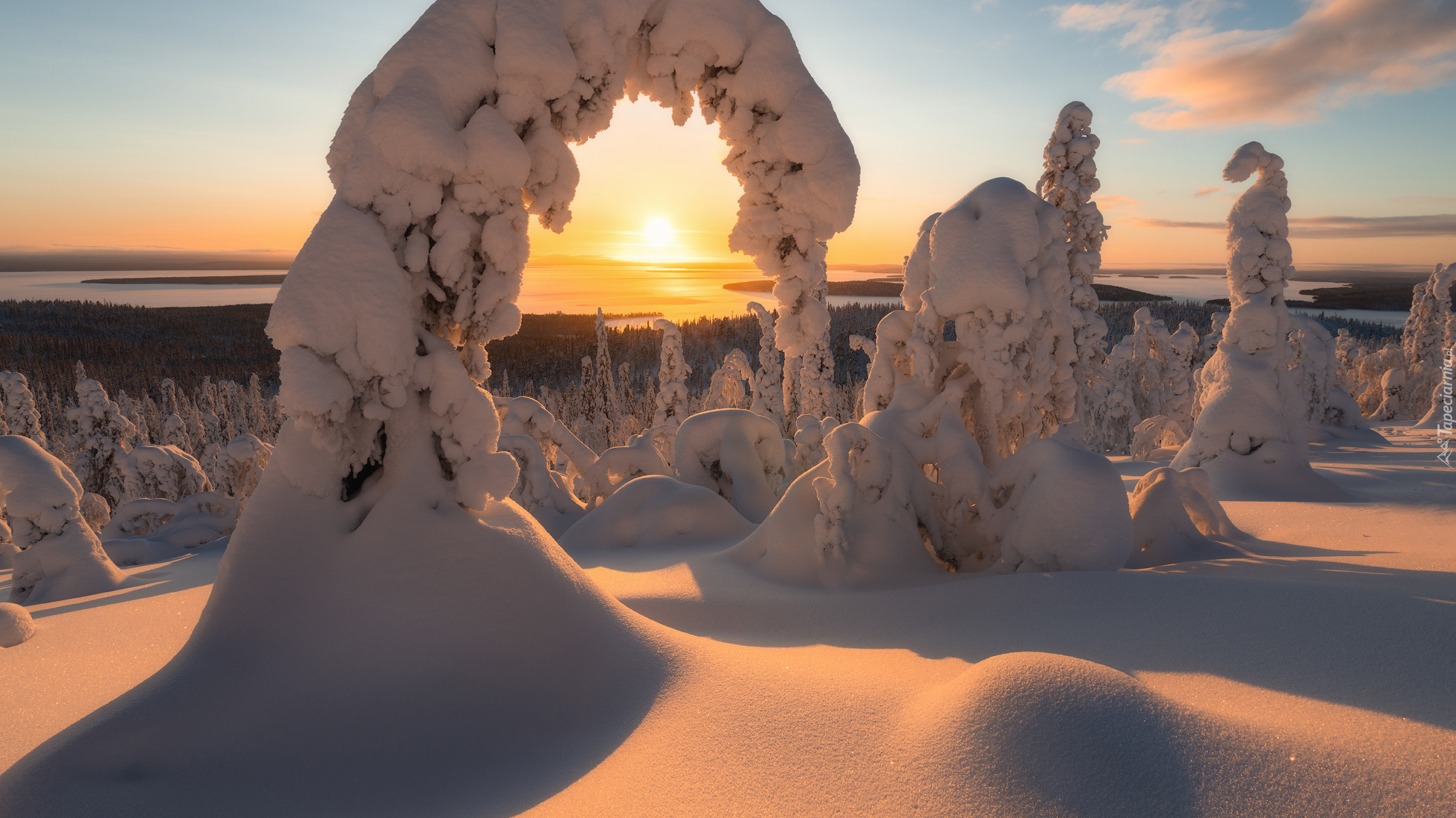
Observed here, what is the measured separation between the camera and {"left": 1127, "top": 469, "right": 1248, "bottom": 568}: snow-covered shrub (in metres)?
7.68

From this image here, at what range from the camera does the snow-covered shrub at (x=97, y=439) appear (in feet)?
75.8

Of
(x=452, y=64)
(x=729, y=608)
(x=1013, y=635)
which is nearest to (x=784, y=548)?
(x=729, y=608)

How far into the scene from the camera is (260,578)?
4500 millimetres

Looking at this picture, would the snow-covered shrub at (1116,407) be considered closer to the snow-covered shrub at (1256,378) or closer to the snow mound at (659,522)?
the snow-covered shrub at (1256,378)

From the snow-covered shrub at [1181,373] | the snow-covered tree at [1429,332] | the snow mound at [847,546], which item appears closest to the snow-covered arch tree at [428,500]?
the snow mound at [847,546]

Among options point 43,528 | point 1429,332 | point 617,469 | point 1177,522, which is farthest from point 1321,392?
point 43,528

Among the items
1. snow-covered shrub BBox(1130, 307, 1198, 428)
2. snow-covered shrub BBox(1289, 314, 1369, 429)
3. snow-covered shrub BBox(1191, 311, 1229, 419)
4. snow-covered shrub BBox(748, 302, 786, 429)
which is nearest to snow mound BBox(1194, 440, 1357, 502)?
snow-covered shrub BBox(1191, 311, 1229, 419)

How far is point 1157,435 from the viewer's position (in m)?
22.5

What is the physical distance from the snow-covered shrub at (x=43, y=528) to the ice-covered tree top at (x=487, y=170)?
830 centimetres

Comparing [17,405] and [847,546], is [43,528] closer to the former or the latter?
[847,546]

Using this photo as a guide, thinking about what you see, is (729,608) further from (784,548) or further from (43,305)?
(43,305)

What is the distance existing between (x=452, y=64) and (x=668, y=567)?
6389mm

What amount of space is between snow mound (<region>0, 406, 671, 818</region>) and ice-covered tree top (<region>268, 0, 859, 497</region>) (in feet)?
2.04

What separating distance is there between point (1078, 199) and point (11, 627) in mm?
21855
